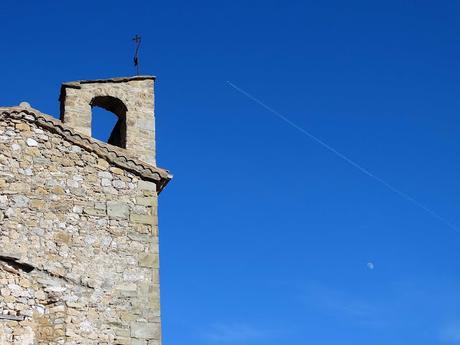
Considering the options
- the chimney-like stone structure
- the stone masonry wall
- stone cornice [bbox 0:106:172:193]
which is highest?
the chimney-like stone structure

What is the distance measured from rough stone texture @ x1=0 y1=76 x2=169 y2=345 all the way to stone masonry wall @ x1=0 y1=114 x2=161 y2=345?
0.01 meters

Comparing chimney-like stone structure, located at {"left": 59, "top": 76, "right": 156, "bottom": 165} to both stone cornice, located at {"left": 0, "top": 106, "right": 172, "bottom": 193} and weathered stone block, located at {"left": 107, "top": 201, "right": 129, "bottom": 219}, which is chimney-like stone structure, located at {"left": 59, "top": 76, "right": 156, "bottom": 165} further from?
weathered stone block, located at {"left": 107, "top": 201, "right": 129, "bottom": 219}

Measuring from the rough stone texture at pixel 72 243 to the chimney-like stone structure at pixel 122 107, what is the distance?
0.66 metres

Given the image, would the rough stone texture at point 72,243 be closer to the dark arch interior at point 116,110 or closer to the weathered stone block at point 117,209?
the weathered stone block at point 117,209

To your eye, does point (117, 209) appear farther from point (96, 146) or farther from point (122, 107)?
point (122, 107)

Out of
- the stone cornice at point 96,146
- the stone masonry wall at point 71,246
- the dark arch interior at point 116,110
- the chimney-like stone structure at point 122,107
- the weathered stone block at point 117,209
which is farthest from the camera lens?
the dark arch interior at point 116,110

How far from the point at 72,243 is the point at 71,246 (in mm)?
55

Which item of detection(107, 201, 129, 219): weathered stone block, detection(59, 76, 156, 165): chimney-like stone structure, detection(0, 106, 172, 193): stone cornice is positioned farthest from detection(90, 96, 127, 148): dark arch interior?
detection(107, 201, 129, 219): weathered stone block

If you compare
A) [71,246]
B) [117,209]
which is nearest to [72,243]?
[71,246]

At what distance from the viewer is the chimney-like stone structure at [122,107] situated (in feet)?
43.0

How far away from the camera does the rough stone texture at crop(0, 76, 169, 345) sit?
11086 mm

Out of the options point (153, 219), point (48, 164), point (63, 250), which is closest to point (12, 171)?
point (48, 164)

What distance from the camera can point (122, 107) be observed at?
13.7m

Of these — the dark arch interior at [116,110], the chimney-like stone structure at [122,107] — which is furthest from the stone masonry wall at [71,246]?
the dark arch interior at [116,110]
